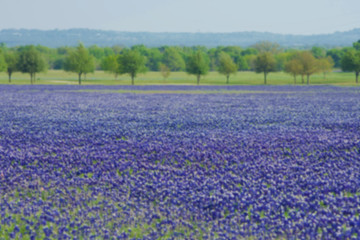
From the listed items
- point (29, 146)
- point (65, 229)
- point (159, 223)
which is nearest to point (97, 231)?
point (65, 229)

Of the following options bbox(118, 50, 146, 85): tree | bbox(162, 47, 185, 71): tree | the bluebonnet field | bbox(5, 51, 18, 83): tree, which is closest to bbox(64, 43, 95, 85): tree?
bbox(118, 50, 146, 85): tree

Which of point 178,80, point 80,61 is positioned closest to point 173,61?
point 178,80

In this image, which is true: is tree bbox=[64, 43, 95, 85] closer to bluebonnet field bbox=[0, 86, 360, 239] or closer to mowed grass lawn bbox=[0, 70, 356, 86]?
mowed grass lawn bbox=[0, 70, 356, 86]

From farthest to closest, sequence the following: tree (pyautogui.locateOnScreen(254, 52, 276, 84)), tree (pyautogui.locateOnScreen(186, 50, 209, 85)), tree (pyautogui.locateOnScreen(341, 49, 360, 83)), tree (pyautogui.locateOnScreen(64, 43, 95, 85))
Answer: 1. tree (pyautogui.locateOnScreen(254, 52, 276, 84))
2. tree (pyautogui.locateOnScreen(186, 50, 209, 85))
3. tree (pyautogui.locateOnScreen(341, 49, 360, 83))
4. tree (pyautogui.locateOnScreen(64, 43, 95, 85))

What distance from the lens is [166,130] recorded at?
1530 centimetres

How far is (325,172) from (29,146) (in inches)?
309

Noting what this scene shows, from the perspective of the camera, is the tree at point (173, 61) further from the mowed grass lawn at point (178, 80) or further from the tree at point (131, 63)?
the tree at point (131, 63)

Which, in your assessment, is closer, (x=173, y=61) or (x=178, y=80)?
(x=178, y=80)

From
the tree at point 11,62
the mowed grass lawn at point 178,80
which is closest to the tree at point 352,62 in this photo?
the mowed grass lawn at point 178,80

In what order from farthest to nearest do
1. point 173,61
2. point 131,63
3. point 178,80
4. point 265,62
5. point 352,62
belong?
1. point 173,61
2. point 178,80
3. point 265,62
4. point 352,62
5. point 131,63

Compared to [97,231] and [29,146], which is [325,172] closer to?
Result: [97,231]

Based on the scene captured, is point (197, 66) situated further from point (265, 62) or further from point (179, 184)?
point (179, 184)

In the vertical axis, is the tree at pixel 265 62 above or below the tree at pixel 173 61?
below

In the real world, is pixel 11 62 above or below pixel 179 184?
above
